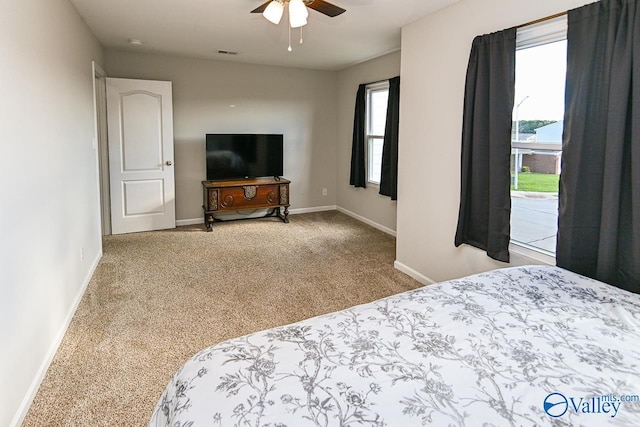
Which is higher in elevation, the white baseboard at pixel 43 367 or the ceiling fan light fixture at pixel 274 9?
the ceiling fan light fixture at pixel 274 9

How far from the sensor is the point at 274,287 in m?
3.57

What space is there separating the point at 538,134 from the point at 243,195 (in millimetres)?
4026

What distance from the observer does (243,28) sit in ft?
13.0

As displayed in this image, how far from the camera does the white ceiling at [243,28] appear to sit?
328cm

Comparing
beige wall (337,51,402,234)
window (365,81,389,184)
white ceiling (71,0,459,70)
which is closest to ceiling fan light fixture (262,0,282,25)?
white ceiling (71,0,459,70)

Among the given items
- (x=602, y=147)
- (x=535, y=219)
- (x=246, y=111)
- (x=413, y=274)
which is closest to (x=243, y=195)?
(x=246, y=111)

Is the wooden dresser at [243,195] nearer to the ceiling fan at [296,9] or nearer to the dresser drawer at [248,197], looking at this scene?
the dresser drawer at [248,197]

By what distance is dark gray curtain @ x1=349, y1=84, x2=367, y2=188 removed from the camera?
5.82 meters

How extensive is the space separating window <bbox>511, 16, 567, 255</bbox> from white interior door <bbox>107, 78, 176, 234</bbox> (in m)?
4.34

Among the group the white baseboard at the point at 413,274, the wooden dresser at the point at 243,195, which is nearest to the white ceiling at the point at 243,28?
the wooden dresser at the point at 243,195

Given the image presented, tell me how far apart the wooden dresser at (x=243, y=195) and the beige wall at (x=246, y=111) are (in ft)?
1.46

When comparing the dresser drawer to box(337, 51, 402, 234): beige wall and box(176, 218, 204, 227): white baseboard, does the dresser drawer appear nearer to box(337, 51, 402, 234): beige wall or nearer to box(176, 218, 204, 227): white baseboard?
box(176, 218, 204, 227): white baseboard

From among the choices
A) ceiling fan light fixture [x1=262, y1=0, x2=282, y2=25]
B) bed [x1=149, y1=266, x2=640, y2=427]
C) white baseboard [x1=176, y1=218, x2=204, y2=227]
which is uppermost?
ceiling fan light fixture [x1=262, y1=0, x2=282, y2=25]

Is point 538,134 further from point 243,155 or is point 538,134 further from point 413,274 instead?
point 243,155
